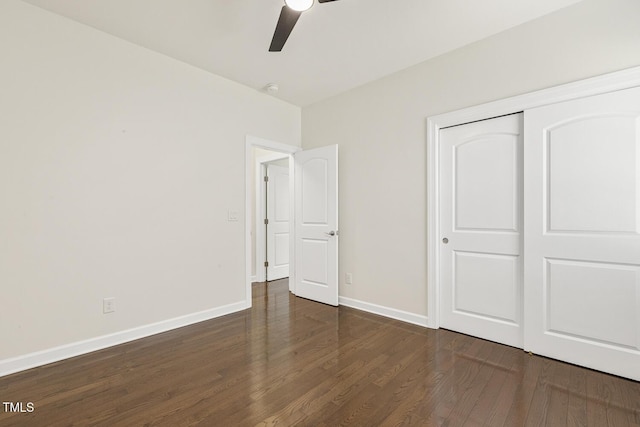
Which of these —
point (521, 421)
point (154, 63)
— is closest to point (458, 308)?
point (521, 421)

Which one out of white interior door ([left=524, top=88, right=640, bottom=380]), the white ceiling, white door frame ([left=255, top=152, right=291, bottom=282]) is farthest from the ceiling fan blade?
white door frame ([left=255, top=152, right=291, bottom=282])

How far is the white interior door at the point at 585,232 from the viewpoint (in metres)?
2.06

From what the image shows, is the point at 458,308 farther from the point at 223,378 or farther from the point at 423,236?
the point at 223,378

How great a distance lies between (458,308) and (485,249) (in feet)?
2.09

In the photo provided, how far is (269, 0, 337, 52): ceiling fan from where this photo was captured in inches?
70.1

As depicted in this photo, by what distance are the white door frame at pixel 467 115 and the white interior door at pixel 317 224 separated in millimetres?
1165

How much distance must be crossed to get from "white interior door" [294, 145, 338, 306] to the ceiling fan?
176 cm

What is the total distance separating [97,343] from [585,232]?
4.02m

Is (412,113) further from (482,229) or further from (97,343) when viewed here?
(97,343)

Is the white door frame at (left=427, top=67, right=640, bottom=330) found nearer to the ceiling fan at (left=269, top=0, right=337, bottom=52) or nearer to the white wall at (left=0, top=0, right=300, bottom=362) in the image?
the ceiling fan at (left=269, top=0, right=337, bottom=52)

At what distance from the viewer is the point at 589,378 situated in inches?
81.3

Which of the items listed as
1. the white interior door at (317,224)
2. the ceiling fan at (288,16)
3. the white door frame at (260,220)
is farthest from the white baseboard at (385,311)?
the ceiling fan at (288,16)

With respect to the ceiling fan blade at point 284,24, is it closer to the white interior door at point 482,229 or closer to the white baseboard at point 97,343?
the white interior door at point 482,229

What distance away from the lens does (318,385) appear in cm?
200
